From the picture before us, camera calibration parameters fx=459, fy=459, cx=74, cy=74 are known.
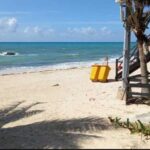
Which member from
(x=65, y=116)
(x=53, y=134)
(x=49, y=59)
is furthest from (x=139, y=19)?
(x=49, y=59)

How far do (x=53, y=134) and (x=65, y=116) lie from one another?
164 inches

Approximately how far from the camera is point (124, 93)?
15.6 metres

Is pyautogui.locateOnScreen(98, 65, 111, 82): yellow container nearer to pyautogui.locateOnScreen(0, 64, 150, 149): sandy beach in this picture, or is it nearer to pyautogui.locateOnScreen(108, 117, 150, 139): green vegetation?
pyautogui.locateOnScreen(0, 64, 150, 149): sandy beach

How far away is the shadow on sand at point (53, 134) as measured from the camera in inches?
314

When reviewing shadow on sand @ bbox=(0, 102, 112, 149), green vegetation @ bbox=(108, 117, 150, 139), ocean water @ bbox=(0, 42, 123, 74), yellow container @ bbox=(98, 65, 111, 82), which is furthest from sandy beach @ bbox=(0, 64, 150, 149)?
ocean water @ bbox=(0, 42, 123, 74)

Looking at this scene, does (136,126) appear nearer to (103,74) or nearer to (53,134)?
(53,134)

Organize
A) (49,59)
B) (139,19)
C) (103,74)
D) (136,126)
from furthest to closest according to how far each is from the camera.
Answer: (49,59) → (103,74) → (139,19) → (136,126)

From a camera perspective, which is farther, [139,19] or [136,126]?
[139,19]

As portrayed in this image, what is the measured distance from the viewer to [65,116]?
13.0 metres

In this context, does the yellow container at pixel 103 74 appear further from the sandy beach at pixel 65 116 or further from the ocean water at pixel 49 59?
the ocean water at pixel 49 59

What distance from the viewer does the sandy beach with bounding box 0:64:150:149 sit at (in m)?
8.35

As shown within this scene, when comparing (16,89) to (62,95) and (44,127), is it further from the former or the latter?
(44,127)

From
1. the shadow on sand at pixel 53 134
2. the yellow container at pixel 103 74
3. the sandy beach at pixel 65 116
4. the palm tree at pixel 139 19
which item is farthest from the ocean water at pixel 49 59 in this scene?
the shadow on sand at pixel 53 134

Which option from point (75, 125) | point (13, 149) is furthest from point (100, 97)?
point (13, 149)
